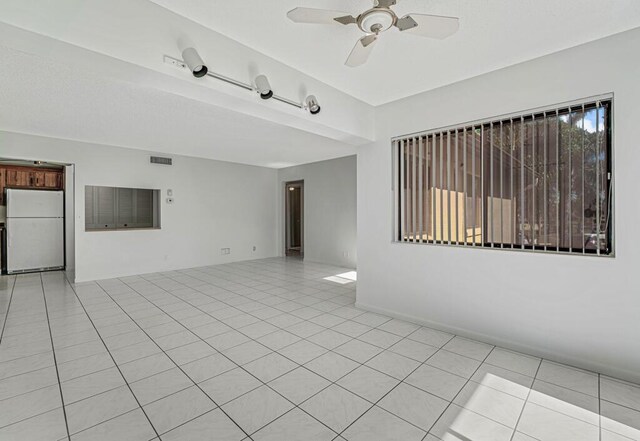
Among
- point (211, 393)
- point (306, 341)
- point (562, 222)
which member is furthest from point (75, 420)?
point (562, 222)

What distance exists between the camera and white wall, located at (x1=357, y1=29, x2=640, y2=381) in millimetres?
2236

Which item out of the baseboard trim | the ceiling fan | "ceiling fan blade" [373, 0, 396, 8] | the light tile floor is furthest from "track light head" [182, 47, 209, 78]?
the baseboard trim

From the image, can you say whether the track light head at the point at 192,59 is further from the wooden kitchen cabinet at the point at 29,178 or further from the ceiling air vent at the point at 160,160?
the wooden kitchen cabinet at the point at 29,178

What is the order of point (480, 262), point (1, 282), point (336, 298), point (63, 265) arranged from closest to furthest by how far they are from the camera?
point (480, 262) < point (336, 298) < point (1, 282) < point (63, 265)

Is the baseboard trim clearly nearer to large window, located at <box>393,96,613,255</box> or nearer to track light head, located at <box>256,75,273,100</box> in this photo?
large window, located at <box>393,96,613,255</box>

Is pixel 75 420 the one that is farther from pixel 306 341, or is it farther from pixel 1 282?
pixel 1 282

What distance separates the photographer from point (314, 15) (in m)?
1.71

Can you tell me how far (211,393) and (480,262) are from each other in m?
2.60

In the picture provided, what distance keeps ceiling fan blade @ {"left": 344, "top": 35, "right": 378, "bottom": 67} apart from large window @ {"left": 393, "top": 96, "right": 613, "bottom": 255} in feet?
4.89

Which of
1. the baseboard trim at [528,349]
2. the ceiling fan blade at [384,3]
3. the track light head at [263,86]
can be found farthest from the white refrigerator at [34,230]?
the ceiling fan blade at [384,3]

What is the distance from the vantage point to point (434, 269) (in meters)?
3.24

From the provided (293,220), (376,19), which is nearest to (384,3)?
(376,19)

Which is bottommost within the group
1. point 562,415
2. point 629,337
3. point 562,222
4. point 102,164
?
point 562,415

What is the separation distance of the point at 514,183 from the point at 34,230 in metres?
8.49
